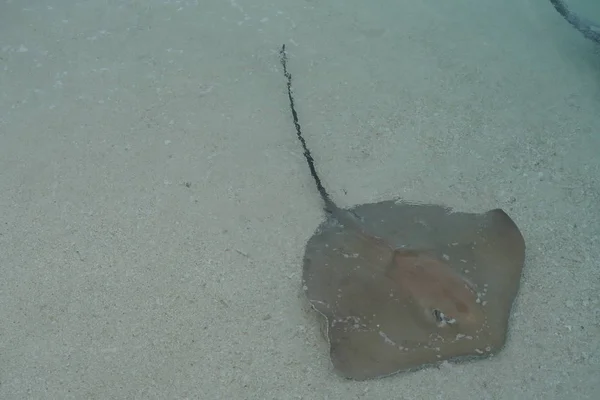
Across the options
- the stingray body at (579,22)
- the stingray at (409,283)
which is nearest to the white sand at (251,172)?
the stingray body at (579,22)

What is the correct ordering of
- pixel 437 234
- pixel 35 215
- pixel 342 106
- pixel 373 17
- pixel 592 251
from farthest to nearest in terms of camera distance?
pixel 373 17 → pixel 342 106 → pixel 35 215 → pixel 592 251 → pixel 437 234

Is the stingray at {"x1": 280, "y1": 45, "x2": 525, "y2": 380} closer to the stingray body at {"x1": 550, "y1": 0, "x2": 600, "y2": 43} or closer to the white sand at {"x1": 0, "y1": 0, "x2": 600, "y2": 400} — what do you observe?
the white sand at {"x1": 0, "y1": 0, "x2": 600, "y2": 400}

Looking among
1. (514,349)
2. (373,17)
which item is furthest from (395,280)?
(373,17)

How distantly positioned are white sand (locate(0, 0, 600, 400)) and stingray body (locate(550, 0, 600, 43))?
3.4 inches

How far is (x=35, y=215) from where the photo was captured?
11.9 feet

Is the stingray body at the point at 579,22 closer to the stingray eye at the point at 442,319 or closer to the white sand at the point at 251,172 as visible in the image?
the white sand at the point at 251,172

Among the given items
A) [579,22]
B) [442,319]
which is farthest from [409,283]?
[579,22]

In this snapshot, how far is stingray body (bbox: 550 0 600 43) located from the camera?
14.8 ft

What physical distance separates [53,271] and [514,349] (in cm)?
247

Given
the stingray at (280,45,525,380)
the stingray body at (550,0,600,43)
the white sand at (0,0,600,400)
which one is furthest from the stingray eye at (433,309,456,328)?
Answer: the stingray body at (550,0,600,43)

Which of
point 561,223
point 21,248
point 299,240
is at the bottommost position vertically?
point 21,248

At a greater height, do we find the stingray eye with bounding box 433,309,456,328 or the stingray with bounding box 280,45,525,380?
the stingray eye with bounding box 433,309,456,328

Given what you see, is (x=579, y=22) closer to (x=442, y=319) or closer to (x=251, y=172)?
(x=251, y=172)

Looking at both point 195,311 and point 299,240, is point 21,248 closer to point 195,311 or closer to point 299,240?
point 195,311
